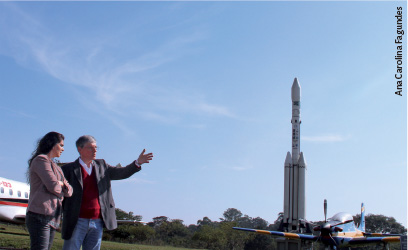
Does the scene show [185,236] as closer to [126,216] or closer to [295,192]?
[126,216]

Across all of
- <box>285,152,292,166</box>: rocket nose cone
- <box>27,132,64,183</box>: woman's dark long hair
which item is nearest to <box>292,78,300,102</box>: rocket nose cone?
<box>285,152,292,166</box>: rocket nose cone

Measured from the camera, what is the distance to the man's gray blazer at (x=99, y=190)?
16.5 feet

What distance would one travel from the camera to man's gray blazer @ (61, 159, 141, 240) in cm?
503

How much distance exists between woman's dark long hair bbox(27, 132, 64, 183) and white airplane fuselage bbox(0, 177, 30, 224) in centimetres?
1845

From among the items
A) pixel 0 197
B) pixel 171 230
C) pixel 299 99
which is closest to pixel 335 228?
pixel 299 99

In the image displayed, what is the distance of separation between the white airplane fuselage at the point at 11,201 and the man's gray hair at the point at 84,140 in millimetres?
18228

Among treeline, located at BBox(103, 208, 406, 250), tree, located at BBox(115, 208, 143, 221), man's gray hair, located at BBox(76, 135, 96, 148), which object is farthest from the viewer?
tree, located at BBox(115, 208, 143, 221)

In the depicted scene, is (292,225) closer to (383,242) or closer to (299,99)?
(383,242)

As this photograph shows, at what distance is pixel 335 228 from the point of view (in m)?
20.6

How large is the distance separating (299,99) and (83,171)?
73.4 feet

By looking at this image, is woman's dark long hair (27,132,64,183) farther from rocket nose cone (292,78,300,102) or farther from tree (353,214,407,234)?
tree (353,214,407,234)

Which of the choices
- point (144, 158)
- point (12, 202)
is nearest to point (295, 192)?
point (12, 202)

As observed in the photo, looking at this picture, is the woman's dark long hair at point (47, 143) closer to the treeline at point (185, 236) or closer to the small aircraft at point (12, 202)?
the small aircraft at point (12, 202)

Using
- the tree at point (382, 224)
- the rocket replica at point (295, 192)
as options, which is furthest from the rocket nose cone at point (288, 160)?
the tree at point (382, 224)
